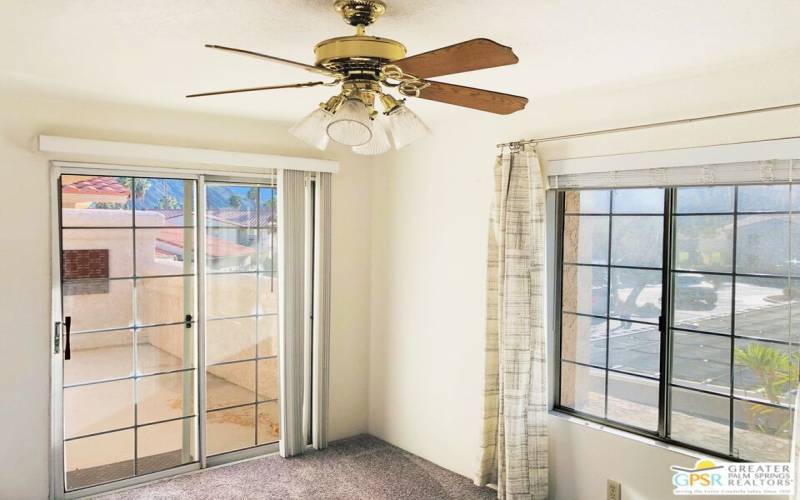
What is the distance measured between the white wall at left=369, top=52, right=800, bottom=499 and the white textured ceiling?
7.0 inches

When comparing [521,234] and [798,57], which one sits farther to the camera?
[521,234]

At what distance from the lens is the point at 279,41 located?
2471 millimetres

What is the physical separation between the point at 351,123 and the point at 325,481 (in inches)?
113

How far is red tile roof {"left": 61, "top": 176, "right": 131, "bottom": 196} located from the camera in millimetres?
3717

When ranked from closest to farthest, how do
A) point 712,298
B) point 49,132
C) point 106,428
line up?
point 712,298
point 49,132
point 106,428

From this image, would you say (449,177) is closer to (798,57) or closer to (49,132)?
(798,57)

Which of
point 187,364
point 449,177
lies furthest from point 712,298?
point 187,364

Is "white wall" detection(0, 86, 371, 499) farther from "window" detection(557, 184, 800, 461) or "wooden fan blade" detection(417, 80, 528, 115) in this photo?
"window" detection(557, 184, 800, 461)

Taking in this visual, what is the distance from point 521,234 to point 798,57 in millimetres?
1554

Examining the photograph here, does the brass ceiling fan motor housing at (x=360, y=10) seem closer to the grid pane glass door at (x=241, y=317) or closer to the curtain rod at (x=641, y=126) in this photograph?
the curtain rod at (x=641, y=126)

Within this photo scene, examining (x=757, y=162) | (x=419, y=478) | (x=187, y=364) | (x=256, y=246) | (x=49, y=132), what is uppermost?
(x=49, y=132)

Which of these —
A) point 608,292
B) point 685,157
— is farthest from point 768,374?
point 685,157

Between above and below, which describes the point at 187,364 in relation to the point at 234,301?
below

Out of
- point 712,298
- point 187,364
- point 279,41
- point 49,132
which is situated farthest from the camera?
point 187,364
